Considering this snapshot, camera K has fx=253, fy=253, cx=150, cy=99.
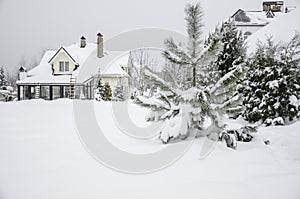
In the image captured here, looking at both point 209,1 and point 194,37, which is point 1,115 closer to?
point 194,37

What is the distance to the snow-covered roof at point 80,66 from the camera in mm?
5182

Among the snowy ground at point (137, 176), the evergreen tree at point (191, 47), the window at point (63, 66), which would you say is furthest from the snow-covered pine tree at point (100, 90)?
the evergreen tree at point (191, 47)

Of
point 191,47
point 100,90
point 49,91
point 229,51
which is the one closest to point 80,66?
point 49,91

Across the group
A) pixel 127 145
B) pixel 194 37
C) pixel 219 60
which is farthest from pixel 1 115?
pixel 219 60

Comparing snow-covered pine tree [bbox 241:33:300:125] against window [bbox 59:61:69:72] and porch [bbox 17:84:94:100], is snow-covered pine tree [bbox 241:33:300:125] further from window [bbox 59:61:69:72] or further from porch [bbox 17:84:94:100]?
window [bbox 59:61:69:72]

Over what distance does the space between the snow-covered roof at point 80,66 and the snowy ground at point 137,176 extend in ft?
8.48

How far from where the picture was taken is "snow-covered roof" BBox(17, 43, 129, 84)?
17.0 feet

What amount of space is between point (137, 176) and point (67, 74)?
20.8 feet

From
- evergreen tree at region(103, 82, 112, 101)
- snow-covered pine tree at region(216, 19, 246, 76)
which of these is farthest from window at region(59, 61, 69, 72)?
snow-covered pine tree at region(216, 19, 246, 76)

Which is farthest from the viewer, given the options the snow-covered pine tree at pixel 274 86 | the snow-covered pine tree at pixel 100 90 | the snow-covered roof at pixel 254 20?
the snow-covered roof at pixel 254 20

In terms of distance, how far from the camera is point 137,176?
163 centimetres

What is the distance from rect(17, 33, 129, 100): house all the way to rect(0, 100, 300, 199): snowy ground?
240 centimetres

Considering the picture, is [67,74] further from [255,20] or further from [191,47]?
[255,20]

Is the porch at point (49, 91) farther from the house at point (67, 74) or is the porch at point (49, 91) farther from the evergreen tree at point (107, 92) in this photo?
the evergreen tree at point (107, 92)
